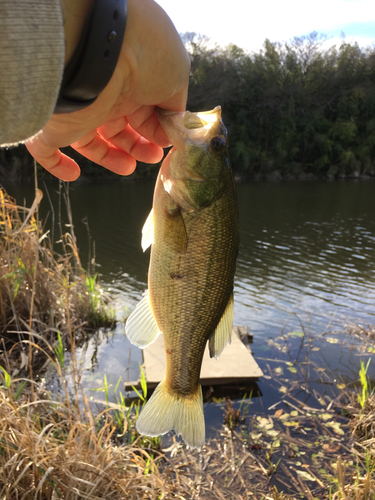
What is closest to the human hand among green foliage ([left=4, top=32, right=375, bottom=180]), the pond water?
the pond water

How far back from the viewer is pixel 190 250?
59.4 inches

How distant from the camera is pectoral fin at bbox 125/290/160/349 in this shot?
1625 mm

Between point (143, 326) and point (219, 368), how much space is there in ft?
13.5

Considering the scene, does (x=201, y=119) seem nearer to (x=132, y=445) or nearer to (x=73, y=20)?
(x=73, y=20)

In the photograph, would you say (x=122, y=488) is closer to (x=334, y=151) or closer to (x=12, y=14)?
(x=12, y=14)

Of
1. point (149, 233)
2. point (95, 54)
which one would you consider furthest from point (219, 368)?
point (95, 54)

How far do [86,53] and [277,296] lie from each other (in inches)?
369

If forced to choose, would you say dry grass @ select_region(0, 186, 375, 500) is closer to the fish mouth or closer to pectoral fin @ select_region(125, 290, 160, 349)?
pectoral fin @ select_region(125, 290, 160, 349)

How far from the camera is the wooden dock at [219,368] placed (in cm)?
530

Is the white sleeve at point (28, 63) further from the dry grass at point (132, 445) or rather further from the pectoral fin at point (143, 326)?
the dry grass at point (132, 445)

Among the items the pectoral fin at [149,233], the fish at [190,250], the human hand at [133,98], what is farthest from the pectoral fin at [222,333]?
the human hand at [133,98]

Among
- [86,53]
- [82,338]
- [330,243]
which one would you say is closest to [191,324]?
[86,53]

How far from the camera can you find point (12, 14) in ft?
2.66

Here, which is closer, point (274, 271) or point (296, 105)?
point (274, 271)
